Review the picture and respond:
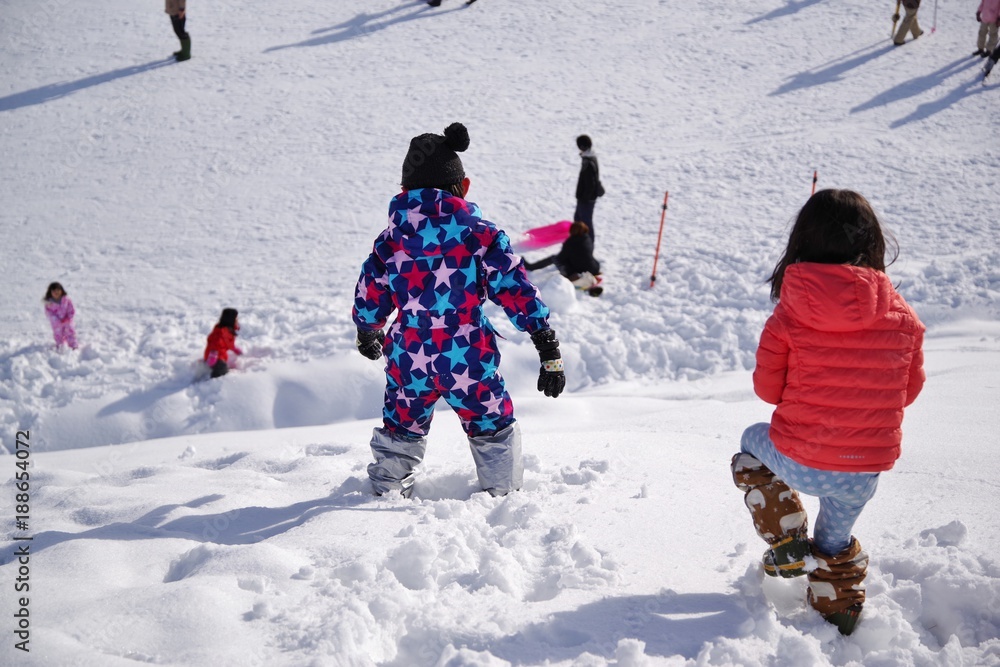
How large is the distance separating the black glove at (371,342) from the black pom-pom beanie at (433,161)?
0.73 metres

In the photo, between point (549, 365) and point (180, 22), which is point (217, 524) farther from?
point (180, 22)

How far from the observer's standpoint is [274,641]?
7.04 ft

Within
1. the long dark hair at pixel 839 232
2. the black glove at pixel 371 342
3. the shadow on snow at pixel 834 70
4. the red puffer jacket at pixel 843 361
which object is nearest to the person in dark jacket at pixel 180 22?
the shadow on snow at pixel 834 70

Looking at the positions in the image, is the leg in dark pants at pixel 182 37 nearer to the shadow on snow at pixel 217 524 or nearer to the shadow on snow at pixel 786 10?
the shadow on snow at pixel 786 10

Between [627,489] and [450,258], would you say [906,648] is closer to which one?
[627,489]

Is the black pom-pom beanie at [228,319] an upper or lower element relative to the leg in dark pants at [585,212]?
lower

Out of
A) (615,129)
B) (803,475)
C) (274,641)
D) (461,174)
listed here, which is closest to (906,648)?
(803,475)

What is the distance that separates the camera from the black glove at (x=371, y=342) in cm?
351

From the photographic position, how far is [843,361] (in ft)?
7.19

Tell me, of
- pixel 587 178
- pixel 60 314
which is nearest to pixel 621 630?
pixel 587 178

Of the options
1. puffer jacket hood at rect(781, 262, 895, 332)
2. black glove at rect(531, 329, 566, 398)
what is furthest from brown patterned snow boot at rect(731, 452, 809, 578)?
black glove at rect(531, 329, 566, 398)

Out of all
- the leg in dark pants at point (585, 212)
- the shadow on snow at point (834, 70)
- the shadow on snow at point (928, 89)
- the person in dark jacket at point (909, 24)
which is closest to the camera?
the leg in dark pants at point (585, 212)

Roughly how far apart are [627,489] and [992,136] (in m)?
10.4

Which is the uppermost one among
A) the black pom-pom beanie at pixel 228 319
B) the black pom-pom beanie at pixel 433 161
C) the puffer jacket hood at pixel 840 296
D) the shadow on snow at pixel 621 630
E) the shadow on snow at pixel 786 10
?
the shadow on snow at pixel 786 10
